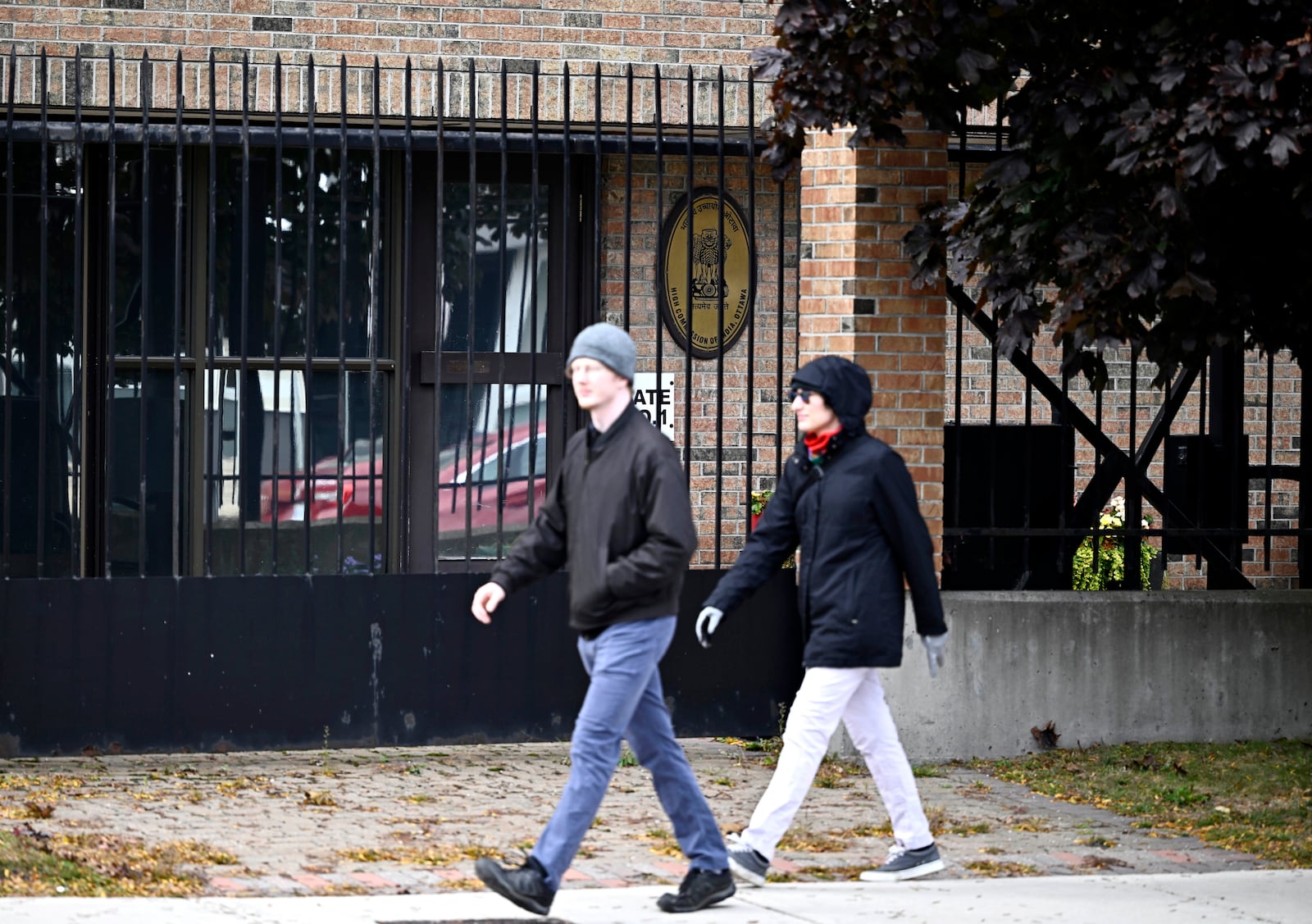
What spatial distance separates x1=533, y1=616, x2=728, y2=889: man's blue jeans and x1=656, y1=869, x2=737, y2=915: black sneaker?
28 millimetres

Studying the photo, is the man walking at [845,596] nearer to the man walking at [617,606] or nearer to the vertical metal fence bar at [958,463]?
the man walking at [617,606]

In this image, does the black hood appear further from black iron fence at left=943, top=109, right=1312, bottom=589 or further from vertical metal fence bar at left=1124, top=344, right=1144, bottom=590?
vertical metal fence bar at left=1124, top=344, right=1144, bottom=590

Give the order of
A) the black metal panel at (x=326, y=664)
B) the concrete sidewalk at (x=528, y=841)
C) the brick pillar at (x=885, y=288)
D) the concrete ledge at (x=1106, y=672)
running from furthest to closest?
the concrete ledge at (x=1106, y=672), the brick pillar at (x=885, y=288), the black metal panel at (x=326, y=664), the concrete sidewalk at (x=528, y=841)

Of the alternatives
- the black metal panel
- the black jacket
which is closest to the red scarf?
the black jacket

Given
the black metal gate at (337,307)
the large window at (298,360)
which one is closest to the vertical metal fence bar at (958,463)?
the black metal gate at (337,307)

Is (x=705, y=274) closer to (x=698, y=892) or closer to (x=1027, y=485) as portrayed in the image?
(x=1027, y=485)

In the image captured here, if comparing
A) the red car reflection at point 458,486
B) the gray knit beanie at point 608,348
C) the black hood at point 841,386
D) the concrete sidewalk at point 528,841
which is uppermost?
the gray knit beanie at point 608,348

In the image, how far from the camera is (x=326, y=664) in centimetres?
833

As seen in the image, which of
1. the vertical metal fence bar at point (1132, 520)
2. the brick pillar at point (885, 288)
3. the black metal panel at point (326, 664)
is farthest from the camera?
the vertical metal fence bar at point (1132, 520)

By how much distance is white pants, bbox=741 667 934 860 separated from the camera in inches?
240

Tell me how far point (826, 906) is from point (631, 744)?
0.76 metres

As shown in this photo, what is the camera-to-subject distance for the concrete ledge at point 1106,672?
28.4ft

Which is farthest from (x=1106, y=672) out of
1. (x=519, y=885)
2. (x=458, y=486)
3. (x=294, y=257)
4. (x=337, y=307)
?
(x=294, y=257)

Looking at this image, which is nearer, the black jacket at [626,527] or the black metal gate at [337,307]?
the black jacket at [626,527]
